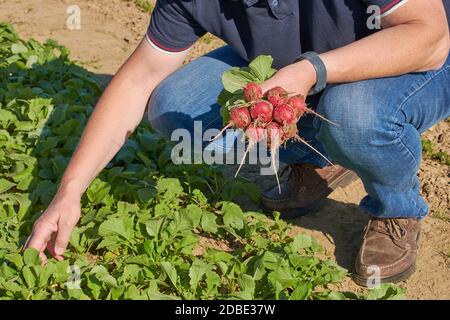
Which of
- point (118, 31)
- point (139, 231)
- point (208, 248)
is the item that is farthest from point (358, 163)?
point (118, 31)

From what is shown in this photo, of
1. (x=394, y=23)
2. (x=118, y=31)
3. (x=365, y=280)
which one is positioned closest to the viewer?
(x=394, y=23)

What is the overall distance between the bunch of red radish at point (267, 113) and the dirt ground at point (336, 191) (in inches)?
40.0

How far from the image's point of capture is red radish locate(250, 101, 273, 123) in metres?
2.46

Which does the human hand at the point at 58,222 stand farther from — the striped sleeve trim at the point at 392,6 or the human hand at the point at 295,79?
the striped sleeve trim at the point at 392,6

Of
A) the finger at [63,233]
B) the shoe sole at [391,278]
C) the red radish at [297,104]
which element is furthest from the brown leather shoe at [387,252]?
the finger at [63,233]

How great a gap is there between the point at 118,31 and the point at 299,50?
255 cm

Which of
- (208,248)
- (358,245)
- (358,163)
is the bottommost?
(358,245)

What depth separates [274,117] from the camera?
249cm

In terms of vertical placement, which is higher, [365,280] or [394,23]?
[394,23]

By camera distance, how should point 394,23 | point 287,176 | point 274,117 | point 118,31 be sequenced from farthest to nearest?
point 118,31
point 287,176
point 394,23
point 274,117

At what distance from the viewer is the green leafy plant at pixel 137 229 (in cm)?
302

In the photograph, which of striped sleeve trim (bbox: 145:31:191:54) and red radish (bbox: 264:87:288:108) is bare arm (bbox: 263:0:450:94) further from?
striped sleeve trim (bbox: 145:31:191:54)

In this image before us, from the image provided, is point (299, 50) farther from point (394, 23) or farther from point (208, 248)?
point (208, 248)
